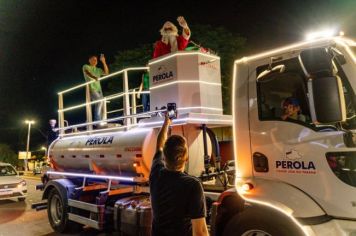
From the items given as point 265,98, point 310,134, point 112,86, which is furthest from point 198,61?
point 112,86

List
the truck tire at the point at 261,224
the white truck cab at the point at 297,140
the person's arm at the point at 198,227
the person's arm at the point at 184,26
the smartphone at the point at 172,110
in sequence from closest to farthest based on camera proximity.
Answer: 1. the person's arm at the point at 198,227
2. the white truck cab at the point at 297,140
3. the truck tire at the point at 261,224
4. the smartphone at the point at 172,110
5. the person's arm at the point at 184,26

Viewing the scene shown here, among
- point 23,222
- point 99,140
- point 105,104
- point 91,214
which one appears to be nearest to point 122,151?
point 99,140

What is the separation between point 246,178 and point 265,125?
0.59 meters

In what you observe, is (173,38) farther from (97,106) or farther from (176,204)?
(176,204)

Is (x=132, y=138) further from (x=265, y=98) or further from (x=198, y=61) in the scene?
(x=265, y=98)

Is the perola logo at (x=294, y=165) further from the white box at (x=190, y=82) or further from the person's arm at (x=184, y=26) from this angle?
the person's arm at (x=184, y=26)

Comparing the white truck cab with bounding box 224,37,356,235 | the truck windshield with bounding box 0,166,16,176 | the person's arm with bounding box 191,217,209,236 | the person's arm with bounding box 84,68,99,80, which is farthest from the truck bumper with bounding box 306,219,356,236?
the truck windshield with bounding box 0,166,16,176

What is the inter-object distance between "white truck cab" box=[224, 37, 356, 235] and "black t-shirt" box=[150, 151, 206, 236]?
1.02m

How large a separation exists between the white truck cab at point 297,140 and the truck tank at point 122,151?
187 centimetres

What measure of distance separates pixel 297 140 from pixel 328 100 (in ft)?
2.43

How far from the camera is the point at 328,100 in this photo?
3066mm

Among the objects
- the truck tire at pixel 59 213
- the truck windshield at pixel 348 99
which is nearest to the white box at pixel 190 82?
the truck windshield at pixel 348 99

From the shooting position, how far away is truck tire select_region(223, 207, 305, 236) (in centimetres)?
351

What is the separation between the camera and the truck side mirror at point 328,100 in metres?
3.06
